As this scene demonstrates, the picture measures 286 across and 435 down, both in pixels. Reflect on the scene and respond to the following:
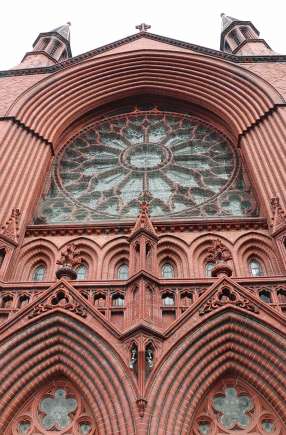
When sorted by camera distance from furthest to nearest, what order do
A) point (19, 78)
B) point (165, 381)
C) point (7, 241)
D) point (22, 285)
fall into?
1. point (19, 78)
2. point (7, 241)
3. point (22, 285)
4. point (165, 381)

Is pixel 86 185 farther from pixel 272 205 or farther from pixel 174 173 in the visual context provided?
pixel 272 205

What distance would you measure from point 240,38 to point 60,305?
67.8ft

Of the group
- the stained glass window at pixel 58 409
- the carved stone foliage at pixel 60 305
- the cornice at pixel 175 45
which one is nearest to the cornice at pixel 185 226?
the carved stone foliage at pixel 60 305

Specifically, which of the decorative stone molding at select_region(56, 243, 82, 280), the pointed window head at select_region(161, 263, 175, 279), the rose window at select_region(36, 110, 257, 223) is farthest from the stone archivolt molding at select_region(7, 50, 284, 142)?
the decorative stone molding at select_region(56, 243, 82, 280)

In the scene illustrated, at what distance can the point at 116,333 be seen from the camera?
364 inches

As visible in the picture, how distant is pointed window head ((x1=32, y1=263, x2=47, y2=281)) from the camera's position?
12406mm

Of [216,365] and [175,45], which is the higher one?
[175,45]

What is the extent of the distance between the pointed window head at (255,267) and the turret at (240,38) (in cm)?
1308

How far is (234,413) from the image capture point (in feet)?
29.2

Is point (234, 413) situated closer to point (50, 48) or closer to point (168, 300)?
point (168, 300)

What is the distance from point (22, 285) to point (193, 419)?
4651mm

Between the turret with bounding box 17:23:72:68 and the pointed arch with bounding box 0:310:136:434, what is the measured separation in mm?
16193

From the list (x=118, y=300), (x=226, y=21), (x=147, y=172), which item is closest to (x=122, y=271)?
(x=118, y=300)

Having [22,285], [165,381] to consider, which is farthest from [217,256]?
[22,285]
